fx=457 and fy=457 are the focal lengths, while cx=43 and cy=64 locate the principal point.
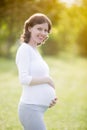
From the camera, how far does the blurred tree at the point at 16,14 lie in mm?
8469

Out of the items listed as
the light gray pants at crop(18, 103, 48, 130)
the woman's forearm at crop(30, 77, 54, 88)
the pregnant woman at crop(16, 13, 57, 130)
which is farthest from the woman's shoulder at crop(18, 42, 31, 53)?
the light gray pants at crop(18, 103, 48, 130)

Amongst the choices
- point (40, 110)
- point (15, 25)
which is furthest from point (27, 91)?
point (15, 25)

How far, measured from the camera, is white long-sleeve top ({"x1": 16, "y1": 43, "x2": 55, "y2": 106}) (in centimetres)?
233

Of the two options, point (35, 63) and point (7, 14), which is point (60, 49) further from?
point (35, 63)

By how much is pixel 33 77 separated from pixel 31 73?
0.03 m

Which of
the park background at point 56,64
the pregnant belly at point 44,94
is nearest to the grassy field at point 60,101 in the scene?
the park background at point 56,64

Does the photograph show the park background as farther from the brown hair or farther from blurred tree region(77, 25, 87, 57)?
the brown hair

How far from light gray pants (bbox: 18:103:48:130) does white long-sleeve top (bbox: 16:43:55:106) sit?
3 cm

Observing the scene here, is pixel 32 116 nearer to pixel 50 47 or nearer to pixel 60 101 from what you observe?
pixel 60 101

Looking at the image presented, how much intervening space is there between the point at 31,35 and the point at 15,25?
7460mm

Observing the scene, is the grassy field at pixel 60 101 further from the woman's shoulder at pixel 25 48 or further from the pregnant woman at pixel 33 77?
the woman's shoulder at pixel 25 48

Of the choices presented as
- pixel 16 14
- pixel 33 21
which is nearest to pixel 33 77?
pixel 33 21

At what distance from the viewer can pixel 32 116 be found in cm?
237

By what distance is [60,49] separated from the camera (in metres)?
14.4
